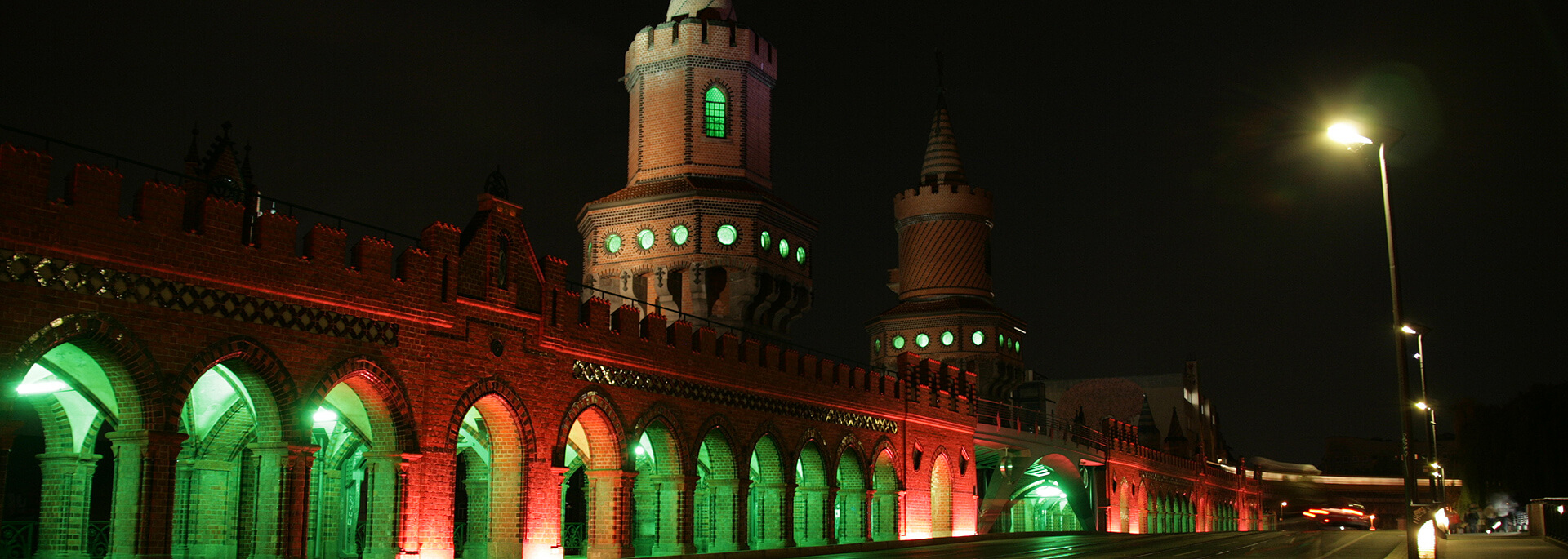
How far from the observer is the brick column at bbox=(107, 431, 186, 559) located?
16.9 meters

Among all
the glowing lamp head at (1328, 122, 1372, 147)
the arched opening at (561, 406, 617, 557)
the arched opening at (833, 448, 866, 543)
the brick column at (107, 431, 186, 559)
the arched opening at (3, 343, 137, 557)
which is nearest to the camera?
the brick column at (107, 431, 186, 559)

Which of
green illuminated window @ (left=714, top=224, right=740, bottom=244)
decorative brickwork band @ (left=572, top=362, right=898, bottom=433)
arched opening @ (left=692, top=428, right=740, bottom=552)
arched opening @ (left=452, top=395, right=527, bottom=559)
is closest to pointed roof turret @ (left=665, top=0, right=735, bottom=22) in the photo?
green illuminated window @ (left=714, top=224, right=740, bottom=244)

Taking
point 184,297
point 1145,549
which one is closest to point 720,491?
point 1145,549

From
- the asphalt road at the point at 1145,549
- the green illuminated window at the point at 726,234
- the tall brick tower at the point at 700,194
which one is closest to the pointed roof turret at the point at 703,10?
the tall brick tower at the point at 700,194

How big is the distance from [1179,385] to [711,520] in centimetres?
7170

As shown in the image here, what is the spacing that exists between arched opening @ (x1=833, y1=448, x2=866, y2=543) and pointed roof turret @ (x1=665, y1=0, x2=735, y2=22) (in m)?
13.4

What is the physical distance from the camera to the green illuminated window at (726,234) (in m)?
37.5

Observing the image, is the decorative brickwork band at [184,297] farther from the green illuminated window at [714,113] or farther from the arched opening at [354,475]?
the green illuminated window at [714,113]

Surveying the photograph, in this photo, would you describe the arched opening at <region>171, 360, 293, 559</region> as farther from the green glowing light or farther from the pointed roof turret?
the pointed roof turret

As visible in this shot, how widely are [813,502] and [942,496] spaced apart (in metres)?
7.96

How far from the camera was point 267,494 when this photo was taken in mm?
19031

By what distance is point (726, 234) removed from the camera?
37594 millimetres

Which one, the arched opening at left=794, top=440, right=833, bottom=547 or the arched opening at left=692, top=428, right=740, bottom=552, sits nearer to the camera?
the arched opening at left=692, top=428, right=740, bottom=552

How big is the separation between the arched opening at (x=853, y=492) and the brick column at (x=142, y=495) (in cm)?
2104
